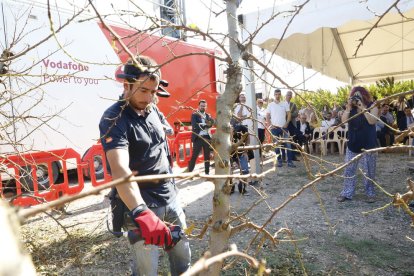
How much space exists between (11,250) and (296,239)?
11.9 feet

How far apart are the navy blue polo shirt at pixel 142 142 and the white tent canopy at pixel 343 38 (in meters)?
4.01

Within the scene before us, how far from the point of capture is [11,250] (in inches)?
12.5

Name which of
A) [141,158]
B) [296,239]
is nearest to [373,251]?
[296,239]

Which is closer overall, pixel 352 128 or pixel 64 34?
pixel 352 128

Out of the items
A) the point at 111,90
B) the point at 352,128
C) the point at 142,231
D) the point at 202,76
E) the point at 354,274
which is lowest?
the point at 354,274

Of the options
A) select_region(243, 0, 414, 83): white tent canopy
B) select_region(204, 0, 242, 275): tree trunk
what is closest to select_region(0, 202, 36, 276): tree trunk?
select_region(204, 0, 242, 275): tree trunk

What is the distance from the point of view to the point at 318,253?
3.24 meters

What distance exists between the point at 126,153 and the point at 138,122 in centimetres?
26

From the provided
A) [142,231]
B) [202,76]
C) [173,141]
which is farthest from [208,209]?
[202,76]

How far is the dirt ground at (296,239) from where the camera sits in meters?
2.98

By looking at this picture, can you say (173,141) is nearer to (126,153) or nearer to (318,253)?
(318,253)

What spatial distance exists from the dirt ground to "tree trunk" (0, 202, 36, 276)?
163cm

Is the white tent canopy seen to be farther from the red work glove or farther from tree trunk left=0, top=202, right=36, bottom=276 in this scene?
tree trunk left=0, top=202, right=36, bottom=276

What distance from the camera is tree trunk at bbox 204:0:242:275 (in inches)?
54.0
